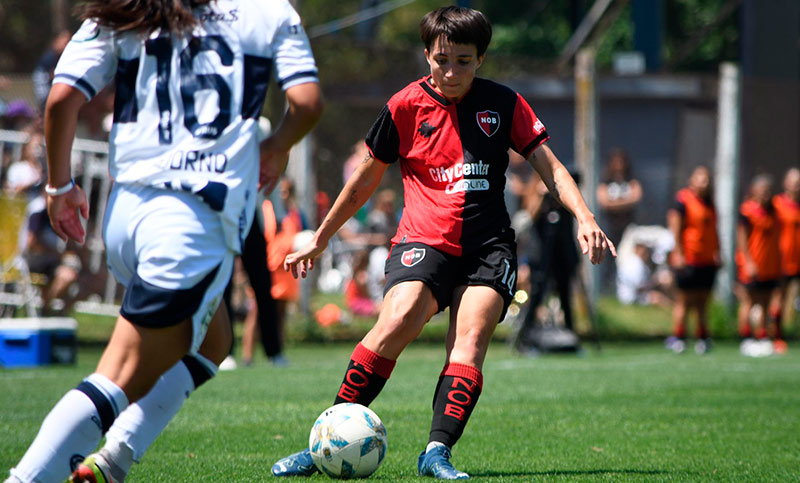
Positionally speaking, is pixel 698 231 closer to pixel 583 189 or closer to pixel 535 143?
pixel 583 189

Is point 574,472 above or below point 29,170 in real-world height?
below

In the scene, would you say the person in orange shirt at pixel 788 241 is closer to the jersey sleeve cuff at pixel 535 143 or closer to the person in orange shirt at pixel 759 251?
the person in orange shirt at pixel 759 251

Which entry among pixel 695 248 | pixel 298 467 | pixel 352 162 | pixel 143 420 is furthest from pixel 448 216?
pixel 352 162

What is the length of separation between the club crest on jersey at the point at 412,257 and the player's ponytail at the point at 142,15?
168 cm

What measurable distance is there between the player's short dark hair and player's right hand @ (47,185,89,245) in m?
1.69

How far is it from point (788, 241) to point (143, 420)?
1378 centimetres

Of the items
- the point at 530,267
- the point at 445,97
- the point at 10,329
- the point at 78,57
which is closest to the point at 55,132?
the point at 78,57

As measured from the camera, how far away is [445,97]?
4852 millimetres

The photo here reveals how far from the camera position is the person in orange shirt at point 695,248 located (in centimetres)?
1463

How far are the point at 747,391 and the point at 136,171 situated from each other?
6773 mm

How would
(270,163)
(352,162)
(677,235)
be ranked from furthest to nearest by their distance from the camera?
(352,162), (677,235), (270,163)

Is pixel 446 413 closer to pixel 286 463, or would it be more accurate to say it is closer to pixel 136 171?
pixel 286 463

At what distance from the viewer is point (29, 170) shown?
13.6 metres

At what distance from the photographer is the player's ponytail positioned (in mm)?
3383
